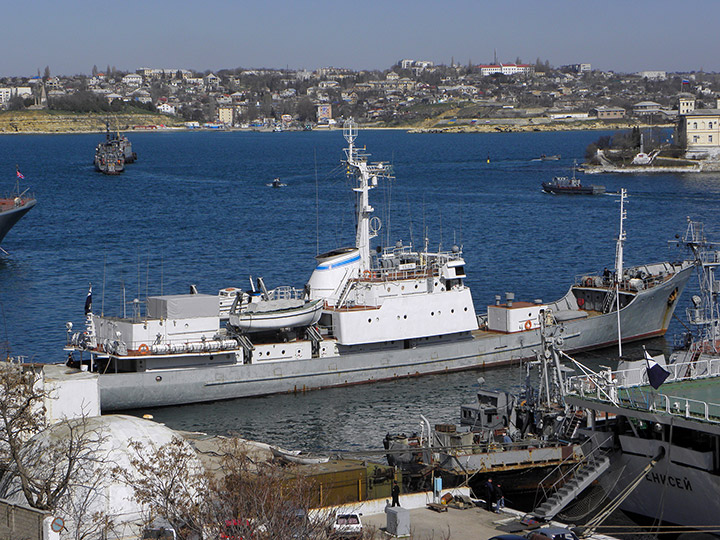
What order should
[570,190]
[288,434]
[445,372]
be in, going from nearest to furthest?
[288,434]
[445,372]
[570,190]

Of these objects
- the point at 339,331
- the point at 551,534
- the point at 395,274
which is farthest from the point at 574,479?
the point at 395,274

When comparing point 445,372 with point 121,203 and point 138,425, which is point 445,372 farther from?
point 121,203

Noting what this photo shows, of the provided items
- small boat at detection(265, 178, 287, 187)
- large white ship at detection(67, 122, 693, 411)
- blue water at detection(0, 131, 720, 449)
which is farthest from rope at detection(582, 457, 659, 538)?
small boat at detection(265, 178, 287, 187)

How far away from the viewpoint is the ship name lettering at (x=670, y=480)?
22.3 meters

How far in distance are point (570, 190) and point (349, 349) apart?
68882 millimetres

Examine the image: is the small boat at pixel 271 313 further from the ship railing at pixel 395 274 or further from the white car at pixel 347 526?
the white car at pixel 347 526

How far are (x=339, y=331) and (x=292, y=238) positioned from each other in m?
34.7

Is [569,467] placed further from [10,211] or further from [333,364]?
[10,211]

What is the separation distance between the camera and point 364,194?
3962cm

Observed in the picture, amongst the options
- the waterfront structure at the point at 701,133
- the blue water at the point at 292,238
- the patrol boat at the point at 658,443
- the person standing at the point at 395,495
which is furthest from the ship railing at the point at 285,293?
the waterfront structure at the point at 701,133

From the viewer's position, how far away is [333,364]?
36875mm

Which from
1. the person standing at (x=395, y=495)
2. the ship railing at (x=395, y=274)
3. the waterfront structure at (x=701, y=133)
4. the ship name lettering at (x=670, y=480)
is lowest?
the ship name lettering at (x=670, y=480)

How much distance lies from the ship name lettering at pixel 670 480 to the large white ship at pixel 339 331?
8209mm

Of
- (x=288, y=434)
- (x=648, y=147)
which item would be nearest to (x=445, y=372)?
(x=288, y=434)
